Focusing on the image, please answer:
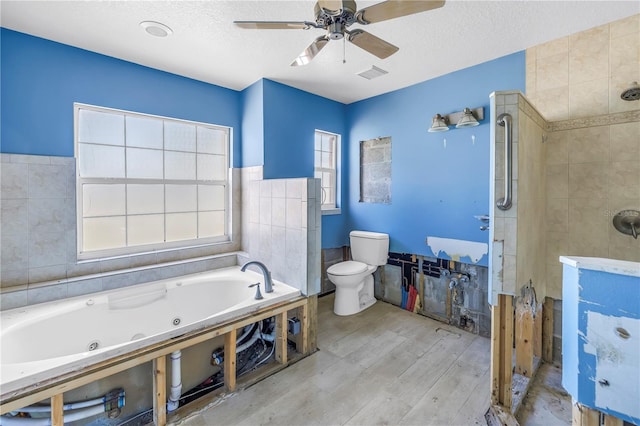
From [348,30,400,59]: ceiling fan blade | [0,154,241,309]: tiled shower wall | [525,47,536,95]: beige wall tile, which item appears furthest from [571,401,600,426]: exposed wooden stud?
[0,154,241,309]: tiled shower wall

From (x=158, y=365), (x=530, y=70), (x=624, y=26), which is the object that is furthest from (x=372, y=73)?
(x=158, y=365)

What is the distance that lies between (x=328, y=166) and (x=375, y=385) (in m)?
2.60

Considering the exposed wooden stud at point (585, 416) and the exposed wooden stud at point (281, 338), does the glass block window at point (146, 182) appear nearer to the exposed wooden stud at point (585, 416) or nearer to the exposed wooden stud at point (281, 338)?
the exposed wooden stud at point (281, 338)

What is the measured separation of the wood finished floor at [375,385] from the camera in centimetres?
165

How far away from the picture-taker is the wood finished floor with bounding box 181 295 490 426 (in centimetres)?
165

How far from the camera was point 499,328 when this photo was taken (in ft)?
5.48

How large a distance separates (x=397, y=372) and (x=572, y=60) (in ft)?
8.73

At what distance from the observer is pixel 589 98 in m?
2.01

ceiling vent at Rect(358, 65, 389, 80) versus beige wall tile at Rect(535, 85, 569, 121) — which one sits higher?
ceiling vent at Rect(358, 65, 389, 80)

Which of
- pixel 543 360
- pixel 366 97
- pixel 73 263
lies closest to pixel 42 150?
pixel 73 263

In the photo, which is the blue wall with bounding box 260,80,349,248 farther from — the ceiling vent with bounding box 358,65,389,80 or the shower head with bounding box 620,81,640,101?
the shower head with bounding box 620,81,640,101

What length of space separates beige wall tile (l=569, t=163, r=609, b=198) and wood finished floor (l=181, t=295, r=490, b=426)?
1.44 meters

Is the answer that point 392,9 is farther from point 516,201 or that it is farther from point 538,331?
point 538,331

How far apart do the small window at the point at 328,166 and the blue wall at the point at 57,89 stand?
174 centimetres
